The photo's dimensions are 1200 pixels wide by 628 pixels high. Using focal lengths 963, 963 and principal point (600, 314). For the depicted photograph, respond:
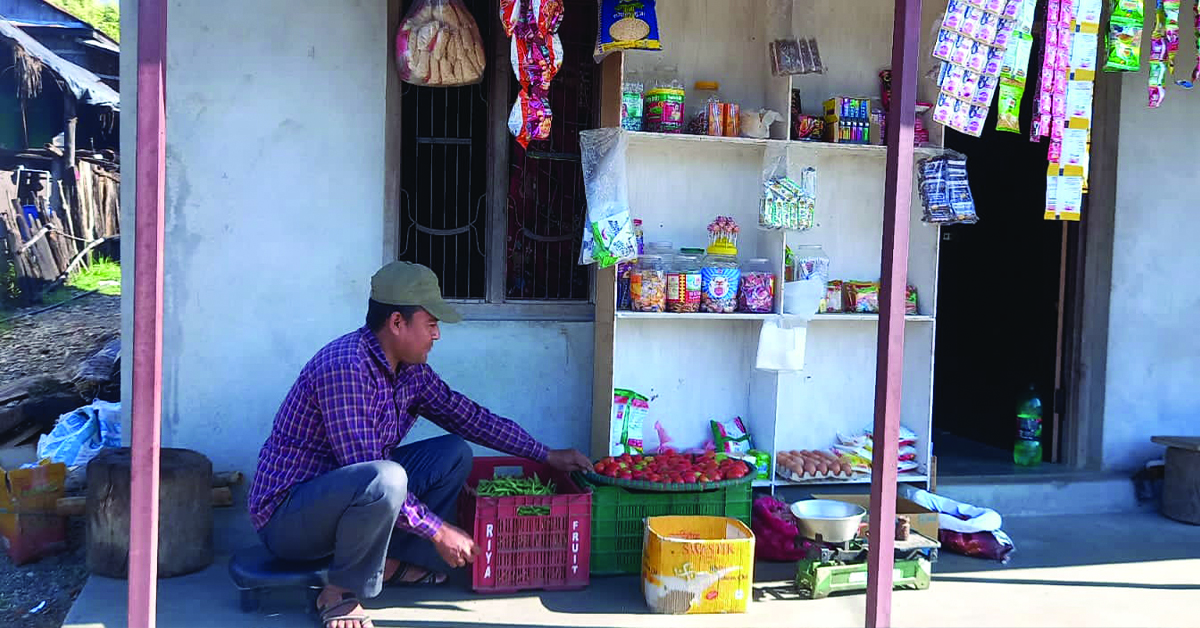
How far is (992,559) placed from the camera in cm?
487

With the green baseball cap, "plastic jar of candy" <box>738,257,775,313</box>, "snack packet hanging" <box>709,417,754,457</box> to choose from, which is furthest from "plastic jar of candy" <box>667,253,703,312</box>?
the green baseball cap

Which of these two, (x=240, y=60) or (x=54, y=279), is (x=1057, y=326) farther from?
(x=54, y=279)

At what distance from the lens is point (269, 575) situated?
3730 mm

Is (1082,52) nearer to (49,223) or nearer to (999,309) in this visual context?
(999,309)

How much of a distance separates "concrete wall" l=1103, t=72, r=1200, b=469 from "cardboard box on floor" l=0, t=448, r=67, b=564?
6.00 meters

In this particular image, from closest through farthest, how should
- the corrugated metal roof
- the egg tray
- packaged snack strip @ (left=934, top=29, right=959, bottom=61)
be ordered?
packaged snack strip @ (left=934, top=29, right=959, bottom=61)
the egg tray
the corrugated metal roof

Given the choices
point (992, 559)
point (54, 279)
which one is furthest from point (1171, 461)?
point (54, 279)

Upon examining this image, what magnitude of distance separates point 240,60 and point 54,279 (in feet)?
27.6

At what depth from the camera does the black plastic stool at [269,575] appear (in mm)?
3727

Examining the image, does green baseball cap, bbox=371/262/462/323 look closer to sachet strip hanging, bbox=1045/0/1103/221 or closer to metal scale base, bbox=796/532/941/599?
metal scale base, bbox=796/532/941/599

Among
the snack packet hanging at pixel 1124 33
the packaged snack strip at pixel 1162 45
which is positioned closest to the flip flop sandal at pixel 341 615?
the snack packet hanging at pixel 1124 33

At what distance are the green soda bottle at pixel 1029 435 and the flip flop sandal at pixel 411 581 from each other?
396 cm

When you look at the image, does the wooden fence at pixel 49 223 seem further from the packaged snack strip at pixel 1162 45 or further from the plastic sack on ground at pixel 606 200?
the packaged snack strip at pixel 1162 45

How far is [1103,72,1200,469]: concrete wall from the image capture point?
5.96 m
